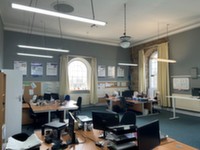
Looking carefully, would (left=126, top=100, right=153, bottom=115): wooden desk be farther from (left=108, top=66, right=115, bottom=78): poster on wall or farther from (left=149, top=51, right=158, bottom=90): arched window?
(left=108, top=66, right=115, bottom=78): poster on wall

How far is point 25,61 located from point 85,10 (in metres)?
4.03

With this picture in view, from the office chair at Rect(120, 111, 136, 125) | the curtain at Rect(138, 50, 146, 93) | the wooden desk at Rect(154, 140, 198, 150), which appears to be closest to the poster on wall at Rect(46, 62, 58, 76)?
the curtain at Rect(138, 50, 146, 93)

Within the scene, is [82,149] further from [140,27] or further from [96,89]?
[96,89]

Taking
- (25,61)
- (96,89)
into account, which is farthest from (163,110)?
(25,61)

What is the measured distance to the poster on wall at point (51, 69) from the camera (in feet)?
25.4

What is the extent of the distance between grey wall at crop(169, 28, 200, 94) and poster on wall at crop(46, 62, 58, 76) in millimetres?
5830

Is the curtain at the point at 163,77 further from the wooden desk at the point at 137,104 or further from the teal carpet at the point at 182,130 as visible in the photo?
the teal carpet at the point at 182,130

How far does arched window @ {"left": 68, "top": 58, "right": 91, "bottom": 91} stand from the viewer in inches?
336

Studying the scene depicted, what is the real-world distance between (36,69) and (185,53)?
23.0 ft

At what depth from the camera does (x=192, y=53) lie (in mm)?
6516

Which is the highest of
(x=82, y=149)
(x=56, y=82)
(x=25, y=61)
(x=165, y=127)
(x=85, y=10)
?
(x=85, y=10)

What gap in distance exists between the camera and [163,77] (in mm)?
7625

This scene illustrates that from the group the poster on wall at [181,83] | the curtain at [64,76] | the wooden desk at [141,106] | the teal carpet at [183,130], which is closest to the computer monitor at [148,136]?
the teal carpet at [183,130]

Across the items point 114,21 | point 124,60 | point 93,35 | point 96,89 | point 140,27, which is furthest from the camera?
point 124,60
